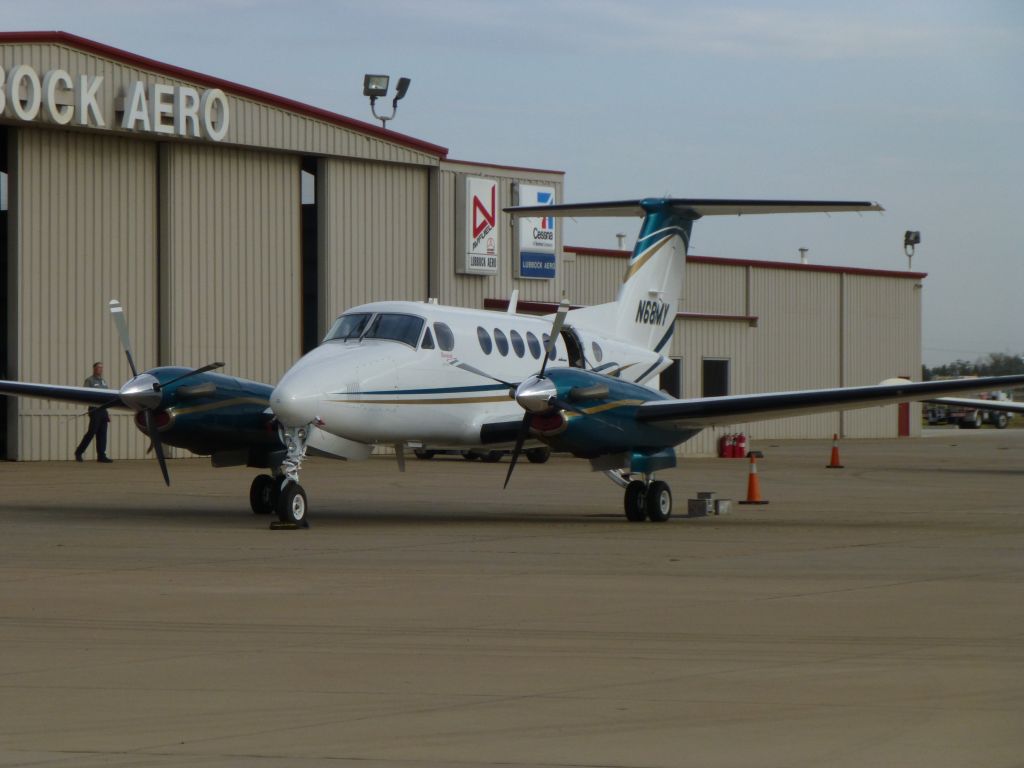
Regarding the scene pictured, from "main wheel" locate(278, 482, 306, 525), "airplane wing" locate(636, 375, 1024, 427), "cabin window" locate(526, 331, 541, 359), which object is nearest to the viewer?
"main wheel" locate(278, 482, 306, 525)

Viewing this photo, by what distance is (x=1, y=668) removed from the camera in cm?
759

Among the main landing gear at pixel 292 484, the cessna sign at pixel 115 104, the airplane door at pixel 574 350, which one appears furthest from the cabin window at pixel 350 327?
the cessna sign at pixel 115 104

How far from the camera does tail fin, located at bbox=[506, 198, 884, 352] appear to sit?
74.3 feet

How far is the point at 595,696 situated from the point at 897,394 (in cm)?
1108

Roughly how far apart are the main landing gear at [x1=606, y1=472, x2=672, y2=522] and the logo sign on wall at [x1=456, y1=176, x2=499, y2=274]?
2121cm

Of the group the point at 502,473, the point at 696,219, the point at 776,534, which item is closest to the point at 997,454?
the point at 502,473

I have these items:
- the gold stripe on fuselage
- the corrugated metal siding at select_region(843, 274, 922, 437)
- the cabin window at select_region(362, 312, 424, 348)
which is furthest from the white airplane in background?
the corrugated metal siding at select_region(843, 274, 922, 437)

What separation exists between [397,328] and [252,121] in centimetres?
1855

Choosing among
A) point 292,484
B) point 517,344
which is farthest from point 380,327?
point 517,344

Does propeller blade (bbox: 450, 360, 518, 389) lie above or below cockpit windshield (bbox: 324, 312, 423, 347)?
below

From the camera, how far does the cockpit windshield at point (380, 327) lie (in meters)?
17.4

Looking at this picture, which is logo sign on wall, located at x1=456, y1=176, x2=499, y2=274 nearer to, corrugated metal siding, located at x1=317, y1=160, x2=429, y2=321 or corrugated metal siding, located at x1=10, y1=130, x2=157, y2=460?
corrugated metal siding, located at x1=317, y1=160, x2=429, y2=321

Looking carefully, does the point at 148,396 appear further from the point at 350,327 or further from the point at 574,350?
the point at 574,350

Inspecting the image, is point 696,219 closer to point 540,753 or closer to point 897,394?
point 897,394
